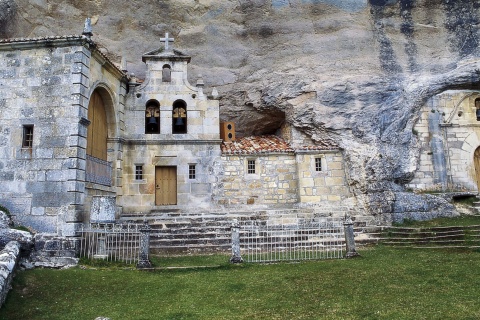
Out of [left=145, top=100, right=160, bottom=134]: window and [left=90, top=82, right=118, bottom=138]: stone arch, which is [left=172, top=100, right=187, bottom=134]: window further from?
[left=90, top=82, right=118, bottom=138]: stone arch

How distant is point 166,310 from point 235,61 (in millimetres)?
15172

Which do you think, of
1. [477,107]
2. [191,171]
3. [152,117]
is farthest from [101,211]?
[477,107]

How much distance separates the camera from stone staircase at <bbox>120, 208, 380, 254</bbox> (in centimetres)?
1348

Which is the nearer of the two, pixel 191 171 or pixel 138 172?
pixel 138 172

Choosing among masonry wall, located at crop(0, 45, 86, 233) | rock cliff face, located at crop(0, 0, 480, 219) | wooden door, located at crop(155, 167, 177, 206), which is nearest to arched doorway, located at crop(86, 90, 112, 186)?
masonry wall, located at crop(0, 45, 86, 233)

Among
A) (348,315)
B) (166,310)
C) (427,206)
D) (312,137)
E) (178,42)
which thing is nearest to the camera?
(348,315)

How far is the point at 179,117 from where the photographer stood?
58.9 feet

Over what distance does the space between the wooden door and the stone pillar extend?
515 centimetres

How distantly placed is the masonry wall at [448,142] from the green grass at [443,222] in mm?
2103

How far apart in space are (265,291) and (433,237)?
815 centimetres

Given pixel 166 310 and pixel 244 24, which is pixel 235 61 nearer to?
pixel 244 24

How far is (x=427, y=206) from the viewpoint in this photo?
647 inches

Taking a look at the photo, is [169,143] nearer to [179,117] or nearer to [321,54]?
[179,117]

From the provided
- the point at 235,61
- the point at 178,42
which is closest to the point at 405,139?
the point at 235,61
